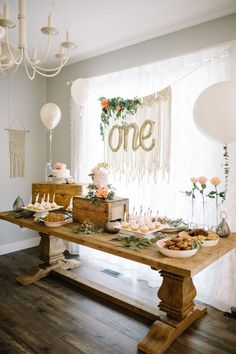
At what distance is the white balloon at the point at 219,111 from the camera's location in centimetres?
202

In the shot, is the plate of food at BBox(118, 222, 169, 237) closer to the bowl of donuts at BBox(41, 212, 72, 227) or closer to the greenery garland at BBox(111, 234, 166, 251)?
the greenery garland at BBox(111, 234, 166, 251)

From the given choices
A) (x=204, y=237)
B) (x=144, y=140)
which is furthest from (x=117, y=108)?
(x=204, y=237)

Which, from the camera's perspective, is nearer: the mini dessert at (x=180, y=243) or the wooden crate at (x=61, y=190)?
the mini dessert at (x=180, y=243)

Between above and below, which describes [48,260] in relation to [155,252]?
below

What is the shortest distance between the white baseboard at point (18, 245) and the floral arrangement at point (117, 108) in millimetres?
2154

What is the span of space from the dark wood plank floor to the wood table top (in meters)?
0.73

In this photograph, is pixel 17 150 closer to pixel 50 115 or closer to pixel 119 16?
pixel 50 115

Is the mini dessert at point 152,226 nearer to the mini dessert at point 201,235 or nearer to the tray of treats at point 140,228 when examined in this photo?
the tray of treats at point 140,228

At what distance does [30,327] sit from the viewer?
2.40m

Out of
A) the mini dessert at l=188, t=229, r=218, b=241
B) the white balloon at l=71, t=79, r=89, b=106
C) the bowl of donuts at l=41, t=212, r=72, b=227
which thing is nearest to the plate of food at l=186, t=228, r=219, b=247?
the mini dessert at l=188, t=229, r=218, b=241

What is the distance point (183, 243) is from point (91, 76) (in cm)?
275

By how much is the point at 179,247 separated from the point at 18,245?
124 inches

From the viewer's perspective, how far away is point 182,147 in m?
3.05

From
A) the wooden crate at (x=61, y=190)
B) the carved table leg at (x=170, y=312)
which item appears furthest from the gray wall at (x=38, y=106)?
the carved table leg at (x=170, y=312)
